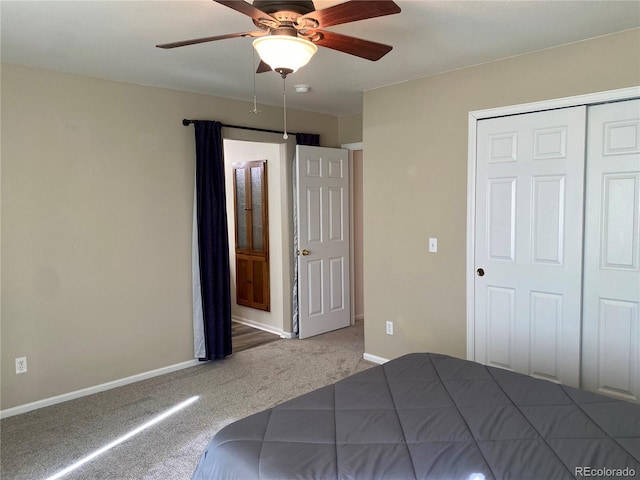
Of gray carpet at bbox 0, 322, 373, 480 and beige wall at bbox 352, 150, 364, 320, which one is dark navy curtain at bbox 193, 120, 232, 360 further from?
beige wall at bbox 352, 150, 364, 320

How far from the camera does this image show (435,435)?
5.45 ft

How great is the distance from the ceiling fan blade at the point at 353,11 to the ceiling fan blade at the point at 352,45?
0.38 ft

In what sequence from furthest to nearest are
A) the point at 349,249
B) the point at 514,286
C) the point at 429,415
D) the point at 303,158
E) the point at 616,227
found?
the point at 349,249 → the point at 303,158 → the point at 514,286 → the point at 616,227 → the point at 429,415

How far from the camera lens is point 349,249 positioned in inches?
212

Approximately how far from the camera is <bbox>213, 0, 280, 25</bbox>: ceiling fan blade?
159cm

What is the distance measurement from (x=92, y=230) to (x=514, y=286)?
3.22 m

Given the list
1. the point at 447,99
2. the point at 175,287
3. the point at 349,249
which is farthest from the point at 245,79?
the point at 349,249

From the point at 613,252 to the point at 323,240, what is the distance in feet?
9.39

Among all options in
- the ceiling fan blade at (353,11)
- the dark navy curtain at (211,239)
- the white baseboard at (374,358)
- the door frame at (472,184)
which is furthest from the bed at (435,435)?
the dark navy curtain at (211,239)

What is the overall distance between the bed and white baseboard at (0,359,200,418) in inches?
89.4

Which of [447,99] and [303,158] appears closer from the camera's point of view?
[447,99]

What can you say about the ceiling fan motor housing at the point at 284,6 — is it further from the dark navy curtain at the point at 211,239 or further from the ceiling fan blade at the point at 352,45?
the dark navy curtain at the point at 211,239

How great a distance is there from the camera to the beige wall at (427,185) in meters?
3.13

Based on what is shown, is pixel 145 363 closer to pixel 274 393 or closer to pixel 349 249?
pixel 274 393
